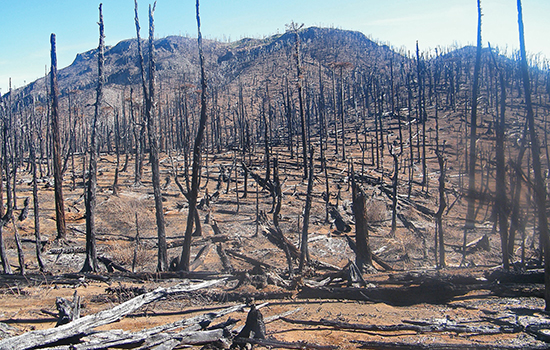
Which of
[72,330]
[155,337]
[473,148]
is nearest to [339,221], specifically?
[473,148]

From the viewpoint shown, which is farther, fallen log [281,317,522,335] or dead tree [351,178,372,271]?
dead tree [351,178,372,271]

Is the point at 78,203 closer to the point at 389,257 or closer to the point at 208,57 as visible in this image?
the point at 389,257

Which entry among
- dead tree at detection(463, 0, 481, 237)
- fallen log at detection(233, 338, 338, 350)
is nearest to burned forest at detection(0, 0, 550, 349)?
fallen log at detection(233, 338, 338, 350)

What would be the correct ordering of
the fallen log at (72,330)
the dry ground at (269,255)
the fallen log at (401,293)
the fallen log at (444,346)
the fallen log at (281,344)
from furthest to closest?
the fallen log at (401,293) → the dry ground at (269,255) → the fallen log at (281,344) → the fallen log at (444,346) → the fallen log at (72,330)

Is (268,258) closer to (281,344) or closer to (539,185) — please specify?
(281,344)

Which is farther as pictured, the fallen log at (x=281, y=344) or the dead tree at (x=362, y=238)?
the dead tree at (x=362, y=238)

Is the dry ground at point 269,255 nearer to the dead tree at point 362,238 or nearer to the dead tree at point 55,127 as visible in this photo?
the dead tree at point 362,238

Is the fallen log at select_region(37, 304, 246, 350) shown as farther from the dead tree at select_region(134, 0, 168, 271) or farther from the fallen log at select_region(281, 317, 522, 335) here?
the dead tree at select_region(134, 0, 168, 271)

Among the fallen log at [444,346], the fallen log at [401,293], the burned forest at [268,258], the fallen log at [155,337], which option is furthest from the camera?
the fallen log at [401,293]

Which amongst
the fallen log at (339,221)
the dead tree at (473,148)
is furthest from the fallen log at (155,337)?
the dead tree at (473,148)

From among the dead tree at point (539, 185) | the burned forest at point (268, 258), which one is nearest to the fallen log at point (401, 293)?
the burned forest at point (268, 258)

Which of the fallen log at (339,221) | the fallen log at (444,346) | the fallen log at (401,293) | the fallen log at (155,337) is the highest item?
the fallen log at (155,337)

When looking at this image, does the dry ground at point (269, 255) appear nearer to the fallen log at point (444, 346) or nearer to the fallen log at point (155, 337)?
the fallen log at point (444, 346)

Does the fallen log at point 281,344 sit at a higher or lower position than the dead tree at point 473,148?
lower
